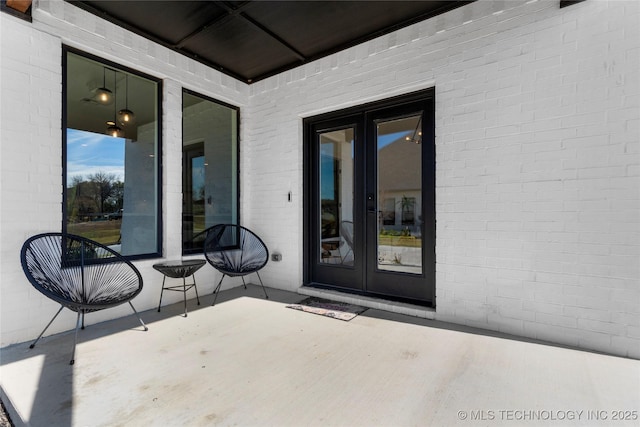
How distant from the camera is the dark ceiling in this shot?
2.86 metres

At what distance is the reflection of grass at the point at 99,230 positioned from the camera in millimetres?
3012

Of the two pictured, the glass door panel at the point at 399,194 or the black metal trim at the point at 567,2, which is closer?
the black metal trim at the point at 567,2

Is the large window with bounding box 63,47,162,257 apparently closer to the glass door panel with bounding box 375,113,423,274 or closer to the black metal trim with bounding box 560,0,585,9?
the glass door panel with bounding box 375,113,423,274

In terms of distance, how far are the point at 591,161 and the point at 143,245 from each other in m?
4.34

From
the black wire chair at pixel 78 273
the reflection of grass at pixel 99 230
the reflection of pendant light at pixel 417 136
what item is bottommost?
the black wire chair at pixel 78 273

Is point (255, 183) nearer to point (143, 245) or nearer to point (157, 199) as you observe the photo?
point (157, 199)

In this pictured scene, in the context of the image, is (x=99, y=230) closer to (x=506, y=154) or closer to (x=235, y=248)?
(x=235, y=248)

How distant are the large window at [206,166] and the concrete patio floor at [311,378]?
154 centimetres

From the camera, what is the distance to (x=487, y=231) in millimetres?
2787

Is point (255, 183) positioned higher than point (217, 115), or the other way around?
point (217, 115)

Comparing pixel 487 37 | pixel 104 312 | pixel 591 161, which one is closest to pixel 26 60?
pixel 104 312

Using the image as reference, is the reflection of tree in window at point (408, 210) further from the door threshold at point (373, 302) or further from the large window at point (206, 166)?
the large window at point (206, 166)

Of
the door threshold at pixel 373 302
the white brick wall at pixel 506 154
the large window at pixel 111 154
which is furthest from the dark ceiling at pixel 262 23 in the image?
the door threshold at pixel 373 302

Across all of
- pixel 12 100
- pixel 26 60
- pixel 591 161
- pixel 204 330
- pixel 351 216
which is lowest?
pixel 204 330
